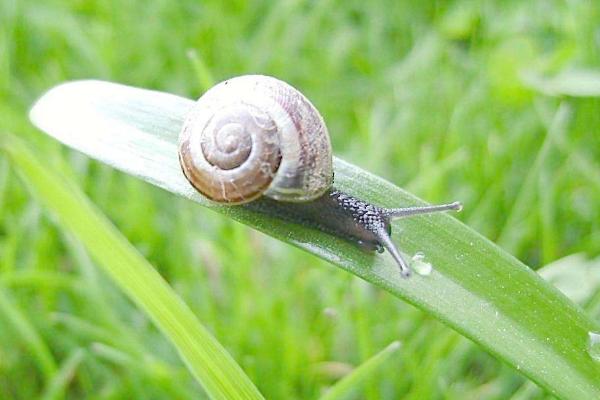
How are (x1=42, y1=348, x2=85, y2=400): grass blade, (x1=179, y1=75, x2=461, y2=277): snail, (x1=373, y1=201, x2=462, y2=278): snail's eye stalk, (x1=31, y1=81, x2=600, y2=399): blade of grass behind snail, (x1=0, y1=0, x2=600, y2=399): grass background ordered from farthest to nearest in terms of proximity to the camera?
1. (x1=0, y1=0, x2=600, y2=399): grass background
2. (x1=42, y1=348, x2=85, y2=400): grass blade
3. (x1=179, y1=75, x2=461, y2=277): snail
4. (x1=373, y1=201, x2=462, y2=278): snail's eye stalk
5. (x1=31, y1=81, x2=600, y2=399): blade of grass behind snail

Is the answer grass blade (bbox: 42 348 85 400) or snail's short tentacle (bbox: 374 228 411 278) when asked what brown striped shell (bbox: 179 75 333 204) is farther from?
grass blade (bbox: 42 348 85 400)

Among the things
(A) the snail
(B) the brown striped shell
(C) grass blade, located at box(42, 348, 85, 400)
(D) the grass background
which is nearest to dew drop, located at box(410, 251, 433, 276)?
(A) the snail

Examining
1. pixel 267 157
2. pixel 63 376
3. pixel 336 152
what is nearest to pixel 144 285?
pixel 267 157

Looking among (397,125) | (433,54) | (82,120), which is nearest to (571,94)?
(397,125)

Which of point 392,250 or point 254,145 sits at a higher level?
point 254,145

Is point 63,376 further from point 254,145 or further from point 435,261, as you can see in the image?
point 435,261

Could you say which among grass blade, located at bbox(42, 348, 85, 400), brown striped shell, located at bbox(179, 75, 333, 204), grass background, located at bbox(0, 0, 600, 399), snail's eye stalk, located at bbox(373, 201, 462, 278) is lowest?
grass blade, located at bbox(42, 348, 85, 400)
